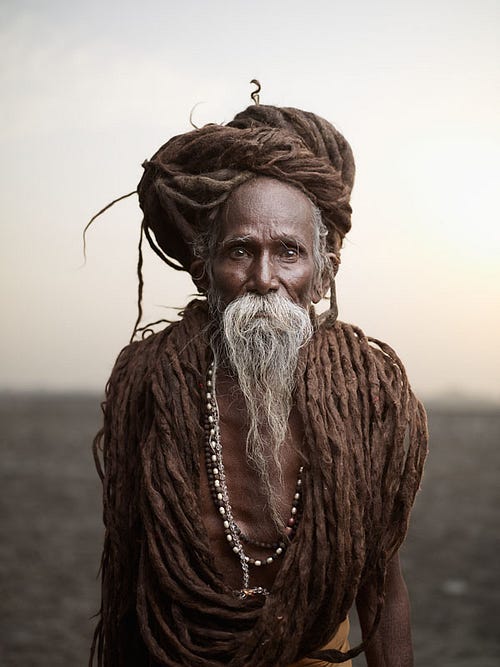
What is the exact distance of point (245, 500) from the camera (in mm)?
1849

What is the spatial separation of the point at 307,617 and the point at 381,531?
247 mm

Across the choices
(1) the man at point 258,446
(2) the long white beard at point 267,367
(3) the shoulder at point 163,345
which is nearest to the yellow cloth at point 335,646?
(1) the man at point 258,446

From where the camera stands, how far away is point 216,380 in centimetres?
190

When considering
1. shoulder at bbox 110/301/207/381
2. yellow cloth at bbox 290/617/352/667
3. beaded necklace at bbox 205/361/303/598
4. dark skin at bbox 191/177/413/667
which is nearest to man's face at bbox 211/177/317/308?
dark skin at bbox 191/177/413/667

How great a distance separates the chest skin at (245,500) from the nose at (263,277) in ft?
0.96

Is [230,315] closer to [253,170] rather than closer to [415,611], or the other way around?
[253,170]

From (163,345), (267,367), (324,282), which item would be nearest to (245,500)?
(267,367)

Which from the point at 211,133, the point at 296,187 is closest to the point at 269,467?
the point at 296,187

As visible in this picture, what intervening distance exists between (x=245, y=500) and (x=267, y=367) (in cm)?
31

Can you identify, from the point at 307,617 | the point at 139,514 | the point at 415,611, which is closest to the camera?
the point at 307,617

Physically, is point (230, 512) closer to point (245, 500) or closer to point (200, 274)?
point (245, 500)

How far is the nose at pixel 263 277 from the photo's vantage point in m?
1.77

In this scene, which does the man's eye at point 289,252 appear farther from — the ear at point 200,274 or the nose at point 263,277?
the ear at point 200,274

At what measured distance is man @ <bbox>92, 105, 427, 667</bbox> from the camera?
1753 millimetres
